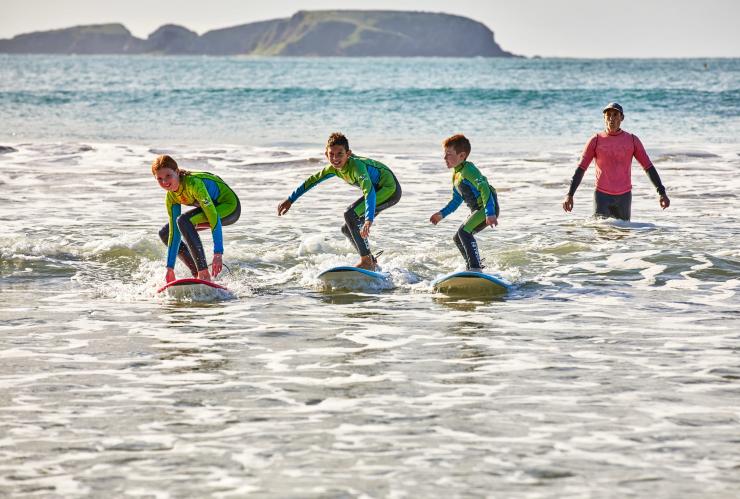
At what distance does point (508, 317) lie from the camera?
31.7 ft

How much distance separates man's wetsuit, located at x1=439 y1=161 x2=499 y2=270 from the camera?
36.7ft

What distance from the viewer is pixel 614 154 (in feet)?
45.3

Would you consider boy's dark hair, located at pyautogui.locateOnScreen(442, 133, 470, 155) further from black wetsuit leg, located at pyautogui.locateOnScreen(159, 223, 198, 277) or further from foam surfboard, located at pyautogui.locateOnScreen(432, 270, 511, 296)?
black wetsuit leg, located at pyautogui.locateOnScreen(159, 223, 198, 277)

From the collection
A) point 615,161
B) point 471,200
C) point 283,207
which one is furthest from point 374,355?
point 615,161

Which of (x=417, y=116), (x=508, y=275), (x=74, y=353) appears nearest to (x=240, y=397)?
(x=74, y=353)

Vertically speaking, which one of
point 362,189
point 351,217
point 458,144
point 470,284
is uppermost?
point 458,144

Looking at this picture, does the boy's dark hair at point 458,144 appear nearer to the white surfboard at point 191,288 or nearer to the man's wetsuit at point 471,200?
the man's wetsuit at point 471,200

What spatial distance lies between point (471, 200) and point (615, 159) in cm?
337

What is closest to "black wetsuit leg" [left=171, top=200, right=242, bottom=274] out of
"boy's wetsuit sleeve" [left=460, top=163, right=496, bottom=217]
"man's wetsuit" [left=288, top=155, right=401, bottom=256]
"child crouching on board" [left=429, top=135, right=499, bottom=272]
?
"man's wetsuit" [left=288, top=155, right=401, bottom=256]

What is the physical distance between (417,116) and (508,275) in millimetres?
33600

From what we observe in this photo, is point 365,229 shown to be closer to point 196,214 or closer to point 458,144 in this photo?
point 458,144

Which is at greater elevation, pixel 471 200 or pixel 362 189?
pixel 362 189

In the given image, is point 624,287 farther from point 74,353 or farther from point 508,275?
point 74,353

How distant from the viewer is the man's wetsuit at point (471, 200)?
36.7 feet
